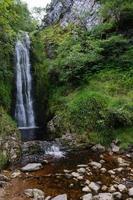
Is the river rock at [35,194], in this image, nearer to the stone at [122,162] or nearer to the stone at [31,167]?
the stone at [31,167]

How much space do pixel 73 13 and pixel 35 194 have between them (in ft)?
68.4

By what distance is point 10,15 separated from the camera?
1281 centimetres

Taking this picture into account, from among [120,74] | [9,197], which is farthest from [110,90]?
[9,197]

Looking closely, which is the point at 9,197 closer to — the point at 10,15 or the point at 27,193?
the point at 27,193

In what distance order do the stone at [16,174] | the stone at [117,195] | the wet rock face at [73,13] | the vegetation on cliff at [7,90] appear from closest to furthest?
the stone at [117,195], the stone at [16,174], the vegetation on cliff at [7,90], the wet rock face at [73,13]

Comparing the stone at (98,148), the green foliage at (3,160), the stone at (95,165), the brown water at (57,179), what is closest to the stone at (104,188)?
the brown water at (57,179)

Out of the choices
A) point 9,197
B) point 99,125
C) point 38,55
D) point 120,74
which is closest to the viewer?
point 9,197

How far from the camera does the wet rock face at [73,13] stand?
80.2ft

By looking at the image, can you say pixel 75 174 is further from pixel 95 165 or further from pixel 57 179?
pixel 95 165

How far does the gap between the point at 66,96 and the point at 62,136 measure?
3276 millimetres

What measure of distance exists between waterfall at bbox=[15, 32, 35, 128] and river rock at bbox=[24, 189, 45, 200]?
27.6 feet

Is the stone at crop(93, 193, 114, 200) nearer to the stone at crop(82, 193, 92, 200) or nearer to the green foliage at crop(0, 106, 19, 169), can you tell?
the stone at crop(82, 193, 92, 200)

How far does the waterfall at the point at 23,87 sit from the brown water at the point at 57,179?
6.09 meters

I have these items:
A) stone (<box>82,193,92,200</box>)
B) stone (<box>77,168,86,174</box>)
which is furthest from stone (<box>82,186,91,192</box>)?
stone (<box>77,168,86,174</box>)
